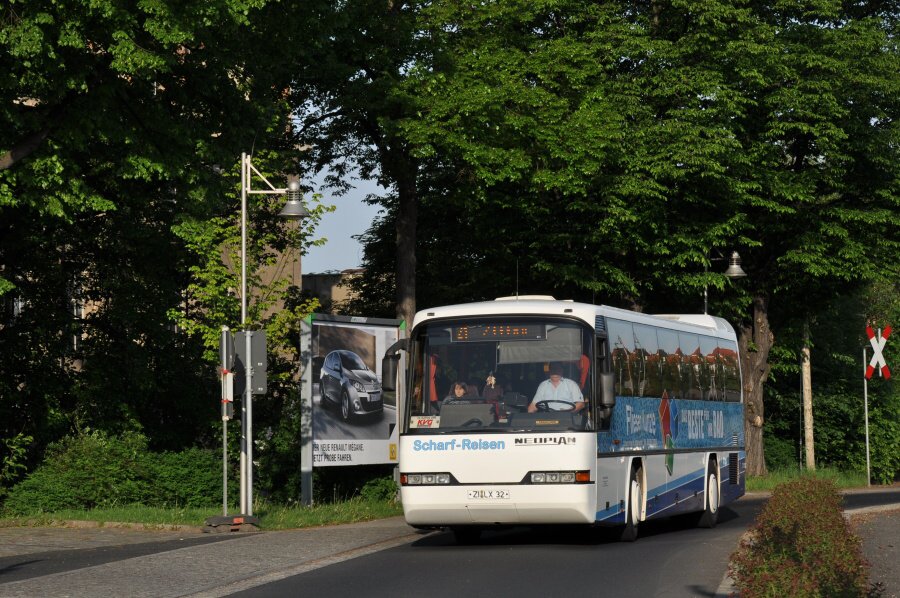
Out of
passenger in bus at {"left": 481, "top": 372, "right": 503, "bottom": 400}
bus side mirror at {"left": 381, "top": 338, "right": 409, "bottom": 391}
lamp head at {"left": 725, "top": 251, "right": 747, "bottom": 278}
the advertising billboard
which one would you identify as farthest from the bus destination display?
lamp head at {"left": 725, "top": 251, "right": 747, "bottom": 278}

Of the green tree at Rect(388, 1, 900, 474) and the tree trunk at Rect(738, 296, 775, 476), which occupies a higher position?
the green tree at Rect(388, 1, 900, 474)

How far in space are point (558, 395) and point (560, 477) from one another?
39.8 inches

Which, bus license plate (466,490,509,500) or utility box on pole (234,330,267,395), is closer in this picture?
bus license plate (466,490,509,500)

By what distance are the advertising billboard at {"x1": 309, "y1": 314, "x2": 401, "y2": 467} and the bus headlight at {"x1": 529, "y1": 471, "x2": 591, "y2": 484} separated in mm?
8528

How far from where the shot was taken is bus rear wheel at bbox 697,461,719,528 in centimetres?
2353

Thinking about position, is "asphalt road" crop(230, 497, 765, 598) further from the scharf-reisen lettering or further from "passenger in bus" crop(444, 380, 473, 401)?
"passenger in bus" crop(444, 380, 473, 401)

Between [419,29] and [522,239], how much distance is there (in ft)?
22.8

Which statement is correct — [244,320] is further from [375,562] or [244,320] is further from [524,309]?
[375,562]

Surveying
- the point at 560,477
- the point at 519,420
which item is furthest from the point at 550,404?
the point at 560,477

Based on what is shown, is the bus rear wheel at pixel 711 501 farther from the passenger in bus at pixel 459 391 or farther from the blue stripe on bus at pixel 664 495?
the passenger in bus at pixel 459 391

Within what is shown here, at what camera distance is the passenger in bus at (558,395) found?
58.3 ft

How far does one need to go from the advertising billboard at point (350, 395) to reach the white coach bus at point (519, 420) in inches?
245

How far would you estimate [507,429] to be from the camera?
17.7 meters

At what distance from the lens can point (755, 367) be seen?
40844 millimetres
